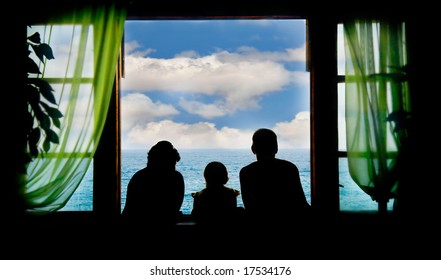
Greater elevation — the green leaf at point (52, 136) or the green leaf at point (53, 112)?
the green leaf at point (53, 112)

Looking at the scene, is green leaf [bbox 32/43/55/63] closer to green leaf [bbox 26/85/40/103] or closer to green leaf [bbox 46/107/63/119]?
green leaf [bbox 26/85/40/103]

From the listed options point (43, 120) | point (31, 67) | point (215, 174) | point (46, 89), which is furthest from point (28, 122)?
point (215, 174)

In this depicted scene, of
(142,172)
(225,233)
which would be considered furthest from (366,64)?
(142,172)

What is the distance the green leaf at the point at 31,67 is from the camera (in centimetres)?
203

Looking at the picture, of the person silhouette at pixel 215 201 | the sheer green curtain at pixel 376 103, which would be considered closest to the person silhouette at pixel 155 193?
the person silhouette at pixel 215 201

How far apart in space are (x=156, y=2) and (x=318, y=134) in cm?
137

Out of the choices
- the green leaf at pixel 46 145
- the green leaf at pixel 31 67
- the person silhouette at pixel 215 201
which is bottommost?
the person silhouette at pixel 215 201

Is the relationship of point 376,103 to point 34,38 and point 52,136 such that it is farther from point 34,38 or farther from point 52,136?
point 34,38

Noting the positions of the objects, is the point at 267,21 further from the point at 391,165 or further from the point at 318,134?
the point at 391,165

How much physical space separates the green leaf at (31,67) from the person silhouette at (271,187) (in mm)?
1410

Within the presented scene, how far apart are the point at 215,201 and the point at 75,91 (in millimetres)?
1093

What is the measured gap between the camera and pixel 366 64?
2.04 m

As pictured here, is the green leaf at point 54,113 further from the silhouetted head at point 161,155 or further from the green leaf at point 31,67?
the silhouetted head at point 161,155

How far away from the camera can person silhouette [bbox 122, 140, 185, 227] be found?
1.97m
